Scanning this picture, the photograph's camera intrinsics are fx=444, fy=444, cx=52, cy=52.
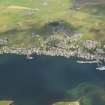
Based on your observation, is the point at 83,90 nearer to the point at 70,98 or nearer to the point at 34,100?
the point at 70,98

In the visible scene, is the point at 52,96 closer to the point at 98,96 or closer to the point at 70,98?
the point at 70,98

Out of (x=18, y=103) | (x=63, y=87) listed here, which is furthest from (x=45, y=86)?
(x=18, y=103)

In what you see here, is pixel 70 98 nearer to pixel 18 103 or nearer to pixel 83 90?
pixel 83 90

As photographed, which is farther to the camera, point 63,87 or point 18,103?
point 63,87

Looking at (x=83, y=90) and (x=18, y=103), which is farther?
(x=83, y=90)

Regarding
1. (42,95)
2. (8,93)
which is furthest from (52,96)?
(8,93)

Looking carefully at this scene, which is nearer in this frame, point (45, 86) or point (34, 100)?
point (34, 100)

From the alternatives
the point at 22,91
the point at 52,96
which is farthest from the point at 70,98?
the point at 22,91
